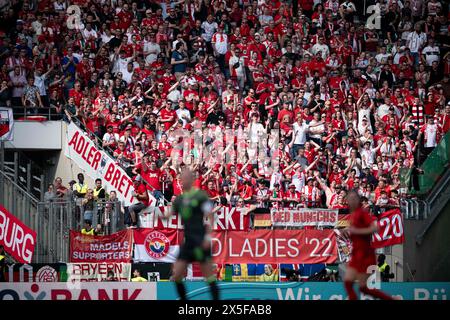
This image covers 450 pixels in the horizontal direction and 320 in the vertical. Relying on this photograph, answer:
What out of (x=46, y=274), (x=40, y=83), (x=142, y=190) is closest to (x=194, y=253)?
(x=46, y=274)

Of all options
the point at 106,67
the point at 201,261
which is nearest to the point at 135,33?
the point at 106,67

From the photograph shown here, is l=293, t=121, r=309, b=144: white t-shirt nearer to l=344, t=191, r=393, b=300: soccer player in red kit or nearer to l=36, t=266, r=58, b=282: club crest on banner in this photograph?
l=36, t=266, r=58, b=282: club crest on banner

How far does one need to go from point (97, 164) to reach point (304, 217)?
20.0 feet

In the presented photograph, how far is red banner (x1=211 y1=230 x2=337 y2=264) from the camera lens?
83.0 feet

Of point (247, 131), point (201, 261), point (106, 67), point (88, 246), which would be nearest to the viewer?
point (201, 261)

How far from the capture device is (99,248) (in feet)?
82.5

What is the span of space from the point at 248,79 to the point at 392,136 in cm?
442

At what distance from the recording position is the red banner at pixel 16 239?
2531 cm

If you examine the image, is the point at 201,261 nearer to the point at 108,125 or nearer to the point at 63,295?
the point at 63,295

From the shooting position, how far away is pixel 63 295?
22578 millimetres

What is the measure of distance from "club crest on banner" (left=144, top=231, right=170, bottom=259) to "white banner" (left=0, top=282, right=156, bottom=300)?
8.91ft

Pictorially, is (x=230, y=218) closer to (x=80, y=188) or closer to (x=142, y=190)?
(x=142, y=190)

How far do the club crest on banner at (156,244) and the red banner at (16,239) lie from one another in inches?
93.2

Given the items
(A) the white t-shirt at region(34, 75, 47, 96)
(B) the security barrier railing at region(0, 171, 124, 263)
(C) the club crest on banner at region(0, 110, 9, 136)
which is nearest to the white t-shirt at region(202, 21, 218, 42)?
(A) the white t-shirt at region(34, 75, 47, 96)
